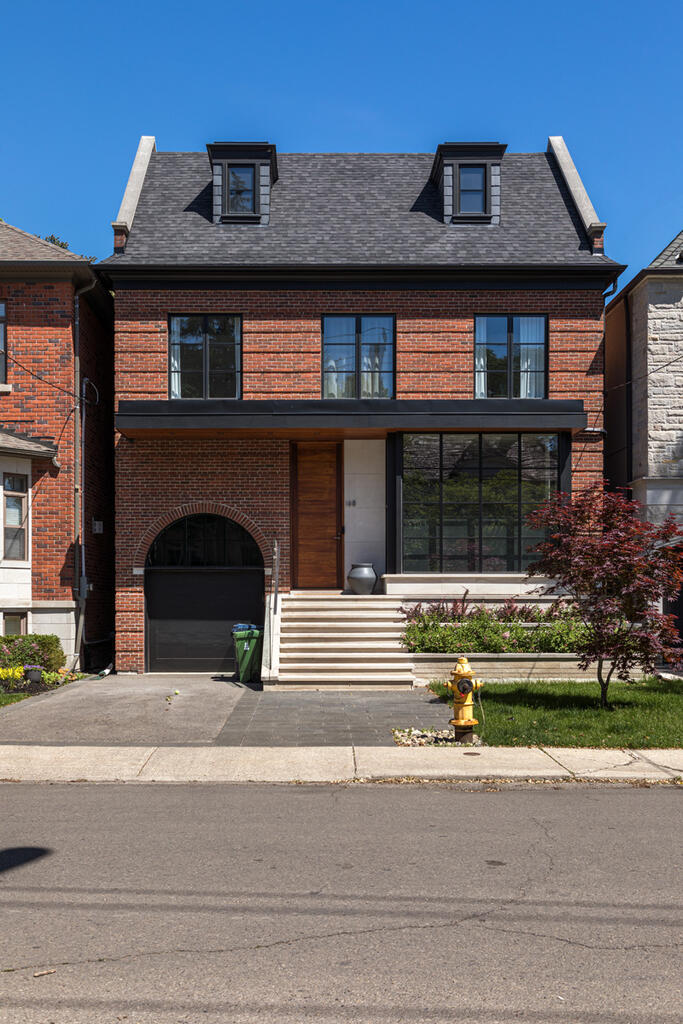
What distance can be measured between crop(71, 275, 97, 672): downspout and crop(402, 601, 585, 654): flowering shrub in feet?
22.1

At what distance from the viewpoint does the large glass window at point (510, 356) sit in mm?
17219

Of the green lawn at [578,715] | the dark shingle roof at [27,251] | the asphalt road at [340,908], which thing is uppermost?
the dark shingle roof at [27,251]

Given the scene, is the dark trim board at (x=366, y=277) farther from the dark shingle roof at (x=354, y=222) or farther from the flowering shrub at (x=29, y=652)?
the flowering shrub at (x=29, y=652)

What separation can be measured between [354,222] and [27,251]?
710cm

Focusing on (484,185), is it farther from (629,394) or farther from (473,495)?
(473,495)

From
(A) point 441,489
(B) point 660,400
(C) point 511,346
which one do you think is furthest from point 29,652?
(B) point 660,400

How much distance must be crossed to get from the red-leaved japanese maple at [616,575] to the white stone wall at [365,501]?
6037mm

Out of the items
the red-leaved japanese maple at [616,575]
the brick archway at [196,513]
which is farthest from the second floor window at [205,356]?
the red-leaved japanese maple at [616,575]

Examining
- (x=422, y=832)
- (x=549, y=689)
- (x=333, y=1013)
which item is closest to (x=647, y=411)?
(x=549, y=689)

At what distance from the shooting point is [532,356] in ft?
56.7

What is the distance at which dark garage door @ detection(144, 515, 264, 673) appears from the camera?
55.7 feet

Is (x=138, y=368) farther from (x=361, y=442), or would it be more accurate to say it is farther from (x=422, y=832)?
(x=422, y=832)

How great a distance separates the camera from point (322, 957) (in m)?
4.36

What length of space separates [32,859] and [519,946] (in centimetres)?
355
